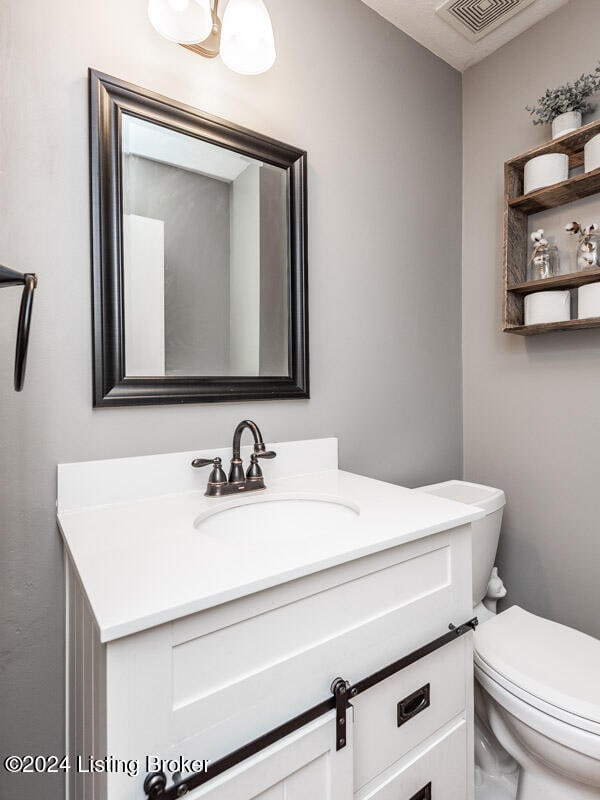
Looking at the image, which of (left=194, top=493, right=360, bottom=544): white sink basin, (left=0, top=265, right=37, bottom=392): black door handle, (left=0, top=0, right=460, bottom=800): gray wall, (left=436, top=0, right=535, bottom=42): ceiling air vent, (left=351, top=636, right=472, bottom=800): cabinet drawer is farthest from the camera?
(left=436, top=0, right=535, bottom=42): ceiling air vent

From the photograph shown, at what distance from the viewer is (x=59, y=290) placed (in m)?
0.93

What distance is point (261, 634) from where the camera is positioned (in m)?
0.63

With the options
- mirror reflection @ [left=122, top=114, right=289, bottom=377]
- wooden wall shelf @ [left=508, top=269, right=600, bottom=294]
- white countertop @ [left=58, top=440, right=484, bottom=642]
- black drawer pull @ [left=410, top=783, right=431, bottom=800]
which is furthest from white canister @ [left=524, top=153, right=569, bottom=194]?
black drawer pull @ [left=410, top=783, right=431, bottom=800]

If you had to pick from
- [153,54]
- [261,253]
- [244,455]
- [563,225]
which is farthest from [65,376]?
[563,225]

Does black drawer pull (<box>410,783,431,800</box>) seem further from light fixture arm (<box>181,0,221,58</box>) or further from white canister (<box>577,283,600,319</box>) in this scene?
light fixture arm (<box>181,0,221,58</box>)

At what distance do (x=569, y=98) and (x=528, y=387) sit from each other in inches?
36.7

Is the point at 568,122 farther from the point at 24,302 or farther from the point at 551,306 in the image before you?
the point at 24,302

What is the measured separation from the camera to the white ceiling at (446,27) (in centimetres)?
146

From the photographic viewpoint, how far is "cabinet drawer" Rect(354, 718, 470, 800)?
2.60 ft

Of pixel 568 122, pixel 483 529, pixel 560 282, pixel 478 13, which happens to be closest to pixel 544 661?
pixel 483 529

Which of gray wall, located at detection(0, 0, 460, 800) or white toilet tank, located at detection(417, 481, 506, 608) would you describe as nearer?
gray wall, located at detection(0, 0, 460, 800)

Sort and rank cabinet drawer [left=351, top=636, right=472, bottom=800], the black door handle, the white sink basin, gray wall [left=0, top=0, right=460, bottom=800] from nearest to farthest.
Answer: the black door handle, cabinet drawer [left=351, top=636, right=472, bottom=800], gray wall [left=0, top=0, right=460, bottom=800], the white sink basin

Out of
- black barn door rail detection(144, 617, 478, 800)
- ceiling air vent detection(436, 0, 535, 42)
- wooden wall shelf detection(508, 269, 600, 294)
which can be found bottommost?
black barn door rail detection(144, 617, 478, 800)

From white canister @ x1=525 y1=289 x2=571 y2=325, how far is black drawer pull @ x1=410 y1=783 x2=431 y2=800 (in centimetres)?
128
